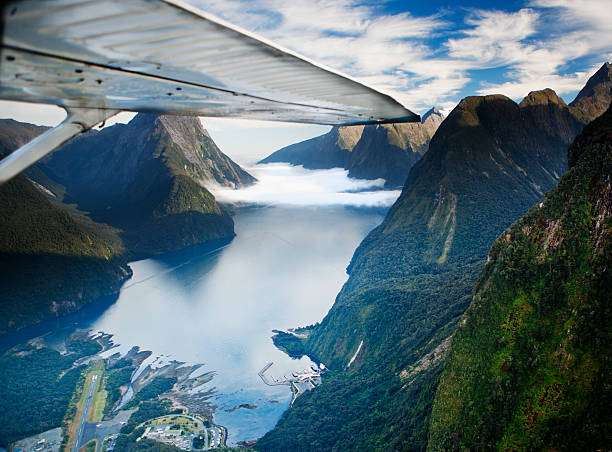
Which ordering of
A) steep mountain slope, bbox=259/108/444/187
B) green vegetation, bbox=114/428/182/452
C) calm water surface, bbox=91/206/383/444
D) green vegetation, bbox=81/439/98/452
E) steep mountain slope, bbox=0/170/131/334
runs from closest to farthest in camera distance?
1. green vegetation, bbox=114/428/182/452
2. green vegetation, bbox=81/439/98/452
3. calm water surface, bbox=91/206/383/444
4. steep mountain slope, bbox=0/170/131/334
5. steep mountain slope, bbox=259/108/444/187

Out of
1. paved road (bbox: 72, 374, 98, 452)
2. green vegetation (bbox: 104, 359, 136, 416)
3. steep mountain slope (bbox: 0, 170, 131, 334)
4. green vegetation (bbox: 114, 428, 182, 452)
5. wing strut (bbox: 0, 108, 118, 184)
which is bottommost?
paved road (bbox: 72, 374, 98, 452)

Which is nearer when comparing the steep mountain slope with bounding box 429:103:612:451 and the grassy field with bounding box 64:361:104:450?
the steep mountain slope with bounding box 429:103:612:451

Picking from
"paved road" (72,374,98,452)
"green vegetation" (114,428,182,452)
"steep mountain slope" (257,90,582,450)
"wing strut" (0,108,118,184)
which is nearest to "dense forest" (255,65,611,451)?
"steep mountain slope" (257,90,582,450)

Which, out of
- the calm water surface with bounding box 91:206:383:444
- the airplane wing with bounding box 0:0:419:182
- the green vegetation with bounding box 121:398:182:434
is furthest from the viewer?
the calm water surface with bounding box 91:206:383:444

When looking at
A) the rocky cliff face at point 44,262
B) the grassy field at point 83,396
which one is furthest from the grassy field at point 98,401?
the rocky cliff face at point 44,262

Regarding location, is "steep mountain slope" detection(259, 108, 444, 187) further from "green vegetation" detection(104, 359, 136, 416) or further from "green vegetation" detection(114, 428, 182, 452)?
"green vegetation" detection(114, 428, 182, 452)

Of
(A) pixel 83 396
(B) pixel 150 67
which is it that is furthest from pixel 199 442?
(B) pixel 150 67

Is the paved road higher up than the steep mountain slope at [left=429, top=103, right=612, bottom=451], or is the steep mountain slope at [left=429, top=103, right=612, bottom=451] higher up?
the steep mountain slope at [left=429, top=103, right=612, bottom=451]
